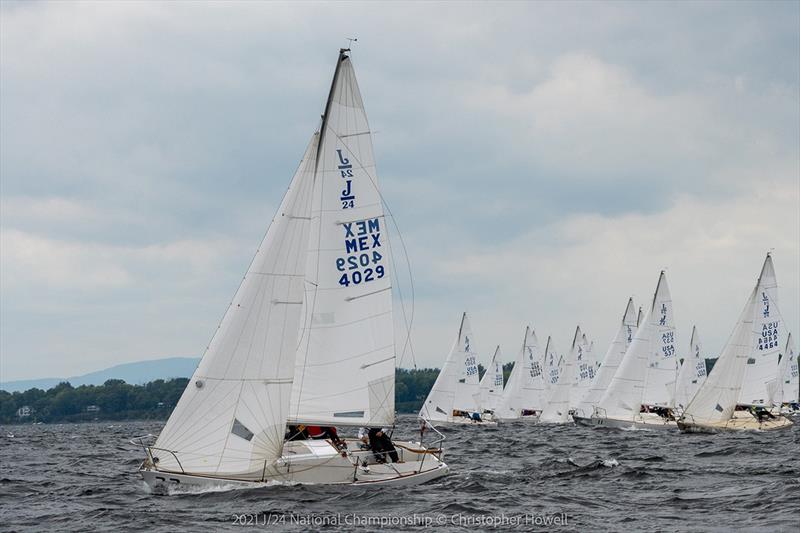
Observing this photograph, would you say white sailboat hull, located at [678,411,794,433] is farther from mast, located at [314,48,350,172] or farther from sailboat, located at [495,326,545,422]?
mast, located at [314,48,350,172]

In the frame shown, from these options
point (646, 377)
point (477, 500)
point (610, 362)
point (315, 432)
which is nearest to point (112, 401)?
point (610, 362)

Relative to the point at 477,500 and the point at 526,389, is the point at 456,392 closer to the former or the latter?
Answer: the point at 526,389

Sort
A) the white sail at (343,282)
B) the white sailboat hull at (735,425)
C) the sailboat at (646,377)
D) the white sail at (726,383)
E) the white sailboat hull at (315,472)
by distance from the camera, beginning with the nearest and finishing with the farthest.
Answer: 1. the white sailboat hull at (315,472)
2. the white sail at (343,282)
3. the white sailboat hull at (735,425)
4. the white sail at (726,383)
5. the sailboat at (646,377)

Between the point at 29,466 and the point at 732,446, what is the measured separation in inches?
1067

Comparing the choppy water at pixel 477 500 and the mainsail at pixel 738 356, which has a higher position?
the mainsail at pixel 738 356

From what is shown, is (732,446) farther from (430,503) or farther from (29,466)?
(29,466)

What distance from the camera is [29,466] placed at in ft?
121

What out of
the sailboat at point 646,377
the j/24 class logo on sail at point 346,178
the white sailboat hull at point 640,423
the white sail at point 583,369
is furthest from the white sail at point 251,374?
the white sail at point 583,369

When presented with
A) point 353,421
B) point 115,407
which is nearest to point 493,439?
point 353,421

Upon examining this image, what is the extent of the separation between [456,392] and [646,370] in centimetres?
1605

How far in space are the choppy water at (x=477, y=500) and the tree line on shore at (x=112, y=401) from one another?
457ft

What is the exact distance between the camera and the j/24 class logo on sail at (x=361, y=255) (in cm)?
2491

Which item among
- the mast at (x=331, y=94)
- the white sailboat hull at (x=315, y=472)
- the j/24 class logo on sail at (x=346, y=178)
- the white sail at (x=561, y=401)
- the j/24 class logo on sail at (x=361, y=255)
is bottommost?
the white sailboat hull at (x=315, y=472)

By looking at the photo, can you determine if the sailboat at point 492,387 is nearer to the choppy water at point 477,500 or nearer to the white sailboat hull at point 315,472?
the choppy water at point 477,500
